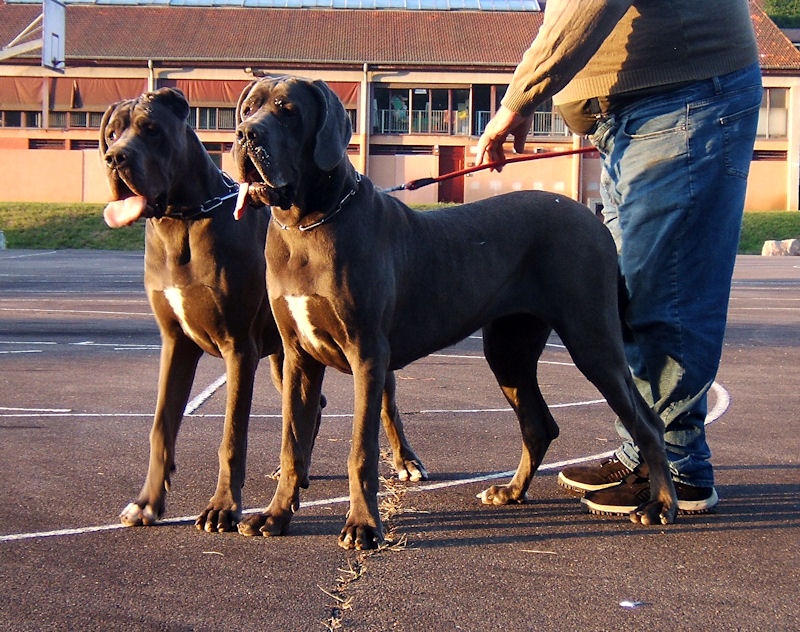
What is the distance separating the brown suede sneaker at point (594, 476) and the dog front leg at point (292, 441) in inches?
59.8

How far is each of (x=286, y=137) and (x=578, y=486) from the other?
7.92 ft

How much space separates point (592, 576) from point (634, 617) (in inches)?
17.4

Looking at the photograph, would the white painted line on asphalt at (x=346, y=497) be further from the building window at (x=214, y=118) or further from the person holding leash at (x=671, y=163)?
the building window at (x=214, y=118)

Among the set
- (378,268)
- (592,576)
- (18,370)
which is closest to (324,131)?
(378,268)

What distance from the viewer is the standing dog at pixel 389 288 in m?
4.36

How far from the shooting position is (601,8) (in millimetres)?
4578

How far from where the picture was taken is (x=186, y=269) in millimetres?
4680

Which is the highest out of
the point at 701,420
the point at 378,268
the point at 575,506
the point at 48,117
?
the point at 48,117

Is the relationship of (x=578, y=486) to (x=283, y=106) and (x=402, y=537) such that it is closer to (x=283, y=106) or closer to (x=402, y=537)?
(x=402, y=537)

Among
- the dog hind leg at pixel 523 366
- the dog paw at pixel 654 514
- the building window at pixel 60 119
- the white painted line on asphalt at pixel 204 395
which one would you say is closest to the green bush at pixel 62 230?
the building window at pixel 60 119

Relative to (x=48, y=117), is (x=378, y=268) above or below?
below

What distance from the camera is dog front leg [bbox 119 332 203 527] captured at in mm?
4734

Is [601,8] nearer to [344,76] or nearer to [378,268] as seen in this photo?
[378,268]

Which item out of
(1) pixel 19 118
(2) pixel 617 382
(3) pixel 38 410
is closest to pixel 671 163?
(2) pixel 617 382
